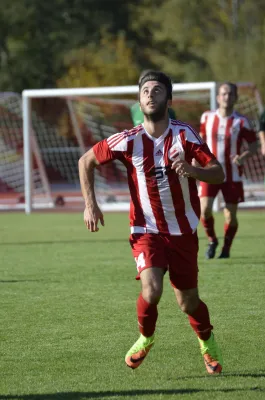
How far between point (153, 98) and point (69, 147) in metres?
20.1

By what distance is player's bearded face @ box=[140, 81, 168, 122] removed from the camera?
238 inches

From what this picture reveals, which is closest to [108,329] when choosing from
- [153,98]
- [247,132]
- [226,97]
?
[153,98]

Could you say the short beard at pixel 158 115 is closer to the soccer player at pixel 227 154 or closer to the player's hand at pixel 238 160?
the soccer player at pixel 227 154

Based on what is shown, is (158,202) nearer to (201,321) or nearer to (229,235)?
(201,321)

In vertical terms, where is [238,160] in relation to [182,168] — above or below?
below

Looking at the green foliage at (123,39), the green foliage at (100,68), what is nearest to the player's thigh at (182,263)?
the green foliage at (100,68)

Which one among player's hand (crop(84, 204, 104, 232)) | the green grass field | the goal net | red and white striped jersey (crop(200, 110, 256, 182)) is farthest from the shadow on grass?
the goal net

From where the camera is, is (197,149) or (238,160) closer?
(197,149)

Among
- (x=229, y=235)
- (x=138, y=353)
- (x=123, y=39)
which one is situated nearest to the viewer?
(x=138, y=353)

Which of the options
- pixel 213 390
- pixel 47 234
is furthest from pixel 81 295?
pixel 47 234

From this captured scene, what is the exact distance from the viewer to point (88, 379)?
609 cm

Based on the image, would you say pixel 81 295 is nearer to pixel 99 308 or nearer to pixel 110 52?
pixel 99 308

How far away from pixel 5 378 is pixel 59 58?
46953 millimetres

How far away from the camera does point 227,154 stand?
494 inches
